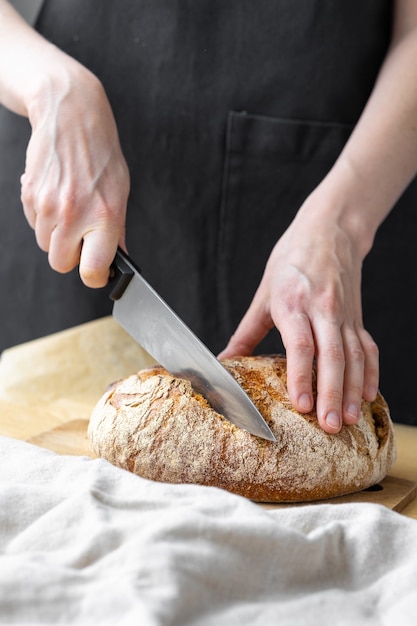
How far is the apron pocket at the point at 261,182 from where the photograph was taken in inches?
69.7

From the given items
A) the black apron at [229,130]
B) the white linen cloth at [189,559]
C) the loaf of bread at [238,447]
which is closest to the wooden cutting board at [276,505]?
the loaf of bread at [238,447]

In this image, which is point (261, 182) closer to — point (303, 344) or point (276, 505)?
point (303, 344)

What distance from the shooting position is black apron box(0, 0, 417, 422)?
1733mm

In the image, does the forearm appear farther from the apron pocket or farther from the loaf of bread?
the loaf of bread

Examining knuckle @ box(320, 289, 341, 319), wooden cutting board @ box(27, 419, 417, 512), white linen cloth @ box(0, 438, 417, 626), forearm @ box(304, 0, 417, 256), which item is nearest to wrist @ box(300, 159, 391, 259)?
forearm @ box(304, 0, 417, 256)

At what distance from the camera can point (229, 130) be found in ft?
5.84

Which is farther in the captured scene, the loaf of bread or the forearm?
the forearm

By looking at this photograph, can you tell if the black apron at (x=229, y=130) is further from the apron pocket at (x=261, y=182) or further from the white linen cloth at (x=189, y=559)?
the white linen cloth at (x=189, y=559)

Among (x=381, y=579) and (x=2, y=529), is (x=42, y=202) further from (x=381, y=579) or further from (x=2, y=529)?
(x=381, y=579)

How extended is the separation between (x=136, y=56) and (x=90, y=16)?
0.45 feet

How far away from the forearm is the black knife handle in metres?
0.35

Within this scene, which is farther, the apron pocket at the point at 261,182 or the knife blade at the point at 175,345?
the apron pocket at the point at 261,182

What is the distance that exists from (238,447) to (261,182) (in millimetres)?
800

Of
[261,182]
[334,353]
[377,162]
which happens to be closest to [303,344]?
Answer: [334,353]
